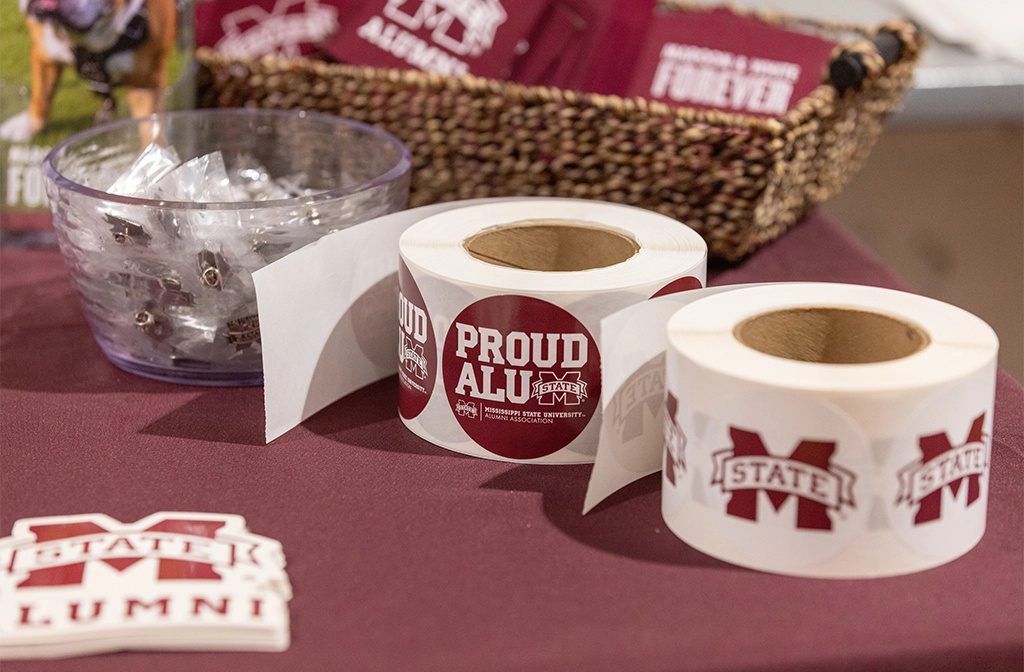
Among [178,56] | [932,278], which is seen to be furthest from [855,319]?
[932,278]

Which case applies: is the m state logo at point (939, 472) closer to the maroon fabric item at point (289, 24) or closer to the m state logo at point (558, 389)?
the m state logo at point (558, 389)

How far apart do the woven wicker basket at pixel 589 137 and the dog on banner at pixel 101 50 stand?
0.19ft

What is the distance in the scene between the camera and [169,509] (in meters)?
0.58

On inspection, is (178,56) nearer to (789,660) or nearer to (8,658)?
(8,658)

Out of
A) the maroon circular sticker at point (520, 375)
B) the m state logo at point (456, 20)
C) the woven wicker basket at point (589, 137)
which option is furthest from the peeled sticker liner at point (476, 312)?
the m state logo at point (456, 20)

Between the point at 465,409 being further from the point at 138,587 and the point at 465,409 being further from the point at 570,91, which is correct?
the point at 570,91

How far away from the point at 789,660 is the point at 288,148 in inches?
22.3

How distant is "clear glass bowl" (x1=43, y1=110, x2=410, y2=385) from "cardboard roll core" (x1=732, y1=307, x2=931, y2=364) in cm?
28

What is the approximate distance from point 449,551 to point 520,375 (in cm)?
12

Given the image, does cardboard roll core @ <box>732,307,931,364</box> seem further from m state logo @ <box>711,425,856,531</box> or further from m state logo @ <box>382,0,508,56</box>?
m state logo @ <box>382,0,508,56</box>

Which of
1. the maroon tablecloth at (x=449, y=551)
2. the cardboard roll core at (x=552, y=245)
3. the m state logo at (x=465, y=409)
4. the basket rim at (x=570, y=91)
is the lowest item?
the maroon tablecloth at (x=449, y=551)

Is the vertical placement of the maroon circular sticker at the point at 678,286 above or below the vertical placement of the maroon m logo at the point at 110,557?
above

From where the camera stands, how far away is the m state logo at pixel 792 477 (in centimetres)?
50

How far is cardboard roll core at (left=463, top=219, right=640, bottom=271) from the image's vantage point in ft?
2.34
